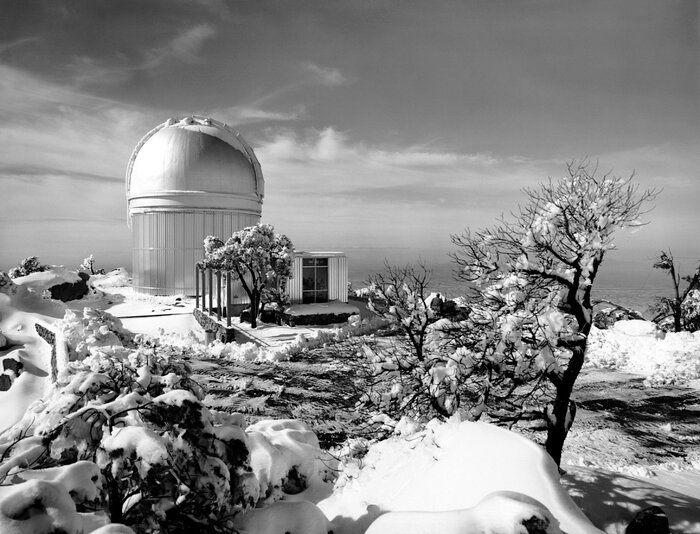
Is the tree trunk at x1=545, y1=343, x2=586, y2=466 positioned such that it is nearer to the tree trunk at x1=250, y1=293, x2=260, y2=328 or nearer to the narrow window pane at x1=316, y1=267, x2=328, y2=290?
the tree trunk at x1=250, y1=293, x2=260, y2=328

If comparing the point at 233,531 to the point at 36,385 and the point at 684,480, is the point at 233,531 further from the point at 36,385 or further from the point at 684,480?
the point at 36,385

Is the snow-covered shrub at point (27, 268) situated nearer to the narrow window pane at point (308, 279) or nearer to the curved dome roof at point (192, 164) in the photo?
the curved dome roof at point (192, 164)

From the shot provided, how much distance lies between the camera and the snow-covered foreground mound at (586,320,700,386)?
510 inches

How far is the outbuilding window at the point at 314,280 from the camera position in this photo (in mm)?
20875

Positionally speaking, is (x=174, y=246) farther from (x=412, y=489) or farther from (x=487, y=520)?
(x=487, y=520)

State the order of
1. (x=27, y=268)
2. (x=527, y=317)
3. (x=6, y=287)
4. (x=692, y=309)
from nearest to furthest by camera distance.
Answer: (x=527, y=317), (x=692, y=309), (x=6, y=287), (x=27, y=268)

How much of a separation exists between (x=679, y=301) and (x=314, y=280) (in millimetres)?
16455

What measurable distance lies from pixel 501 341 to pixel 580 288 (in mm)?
1626

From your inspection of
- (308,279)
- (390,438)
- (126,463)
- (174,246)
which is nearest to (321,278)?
(308,279)

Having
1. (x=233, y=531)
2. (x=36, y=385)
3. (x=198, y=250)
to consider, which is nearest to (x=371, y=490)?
(x=233, y=531)

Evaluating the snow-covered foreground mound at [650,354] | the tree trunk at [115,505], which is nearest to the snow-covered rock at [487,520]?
the tree trunk at [115,505]

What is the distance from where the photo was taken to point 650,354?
14.8 m

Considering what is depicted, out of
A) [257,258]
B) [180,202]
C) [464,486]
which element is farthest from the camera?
[180,202]

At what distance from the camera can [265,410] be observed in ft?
30.7
